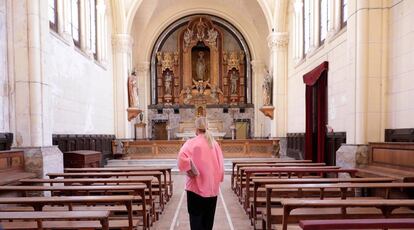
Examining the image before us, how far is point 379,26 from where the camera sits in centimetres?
662

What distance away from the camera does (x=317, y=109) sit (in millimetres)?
10633

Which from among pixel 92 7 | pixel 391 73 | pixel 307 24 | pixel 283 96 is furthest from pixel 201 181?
pixel 283 96

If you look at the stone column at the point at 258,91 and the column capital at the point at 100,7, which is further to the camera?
the stone column at the point at 258,91

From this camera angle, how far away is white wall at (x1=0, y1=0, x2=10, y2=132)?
6.25 meters

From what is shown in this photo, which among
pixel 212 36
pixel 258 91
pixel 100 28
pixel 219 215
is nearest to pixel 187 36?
pixel 212 36

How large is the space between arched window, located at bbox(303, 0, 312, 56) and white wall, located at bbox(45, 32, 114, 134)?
7.87 m

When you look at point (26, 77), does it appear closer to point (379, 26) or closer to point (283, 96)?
point (379, 26)

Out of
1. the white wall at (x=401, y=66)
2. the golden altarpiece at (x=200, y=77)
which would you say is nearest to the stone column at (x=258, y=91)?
the golden altarpiece at (x=200, y=77)

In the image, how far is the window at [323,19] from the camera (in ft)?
33.4

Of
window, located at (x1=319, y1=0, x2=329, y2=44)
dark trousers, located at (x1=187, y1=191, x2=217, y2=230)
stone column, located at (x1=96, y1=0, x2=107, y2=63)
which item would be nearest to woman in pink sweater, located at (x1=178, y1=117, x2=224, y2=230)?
dark trousers, located at (x1=187, y1=191, x2=217, y2=230)

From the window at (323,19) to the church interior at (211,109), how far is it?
0.28ft

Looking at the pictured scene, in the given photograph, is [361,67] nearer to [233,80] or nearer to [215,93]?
[215,93]

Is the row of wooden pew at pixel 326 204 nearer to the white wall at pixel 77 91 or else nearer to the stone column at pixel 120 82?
the white wall at pixel 77 91

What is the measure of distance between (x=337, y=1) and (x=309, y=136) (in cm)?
423
